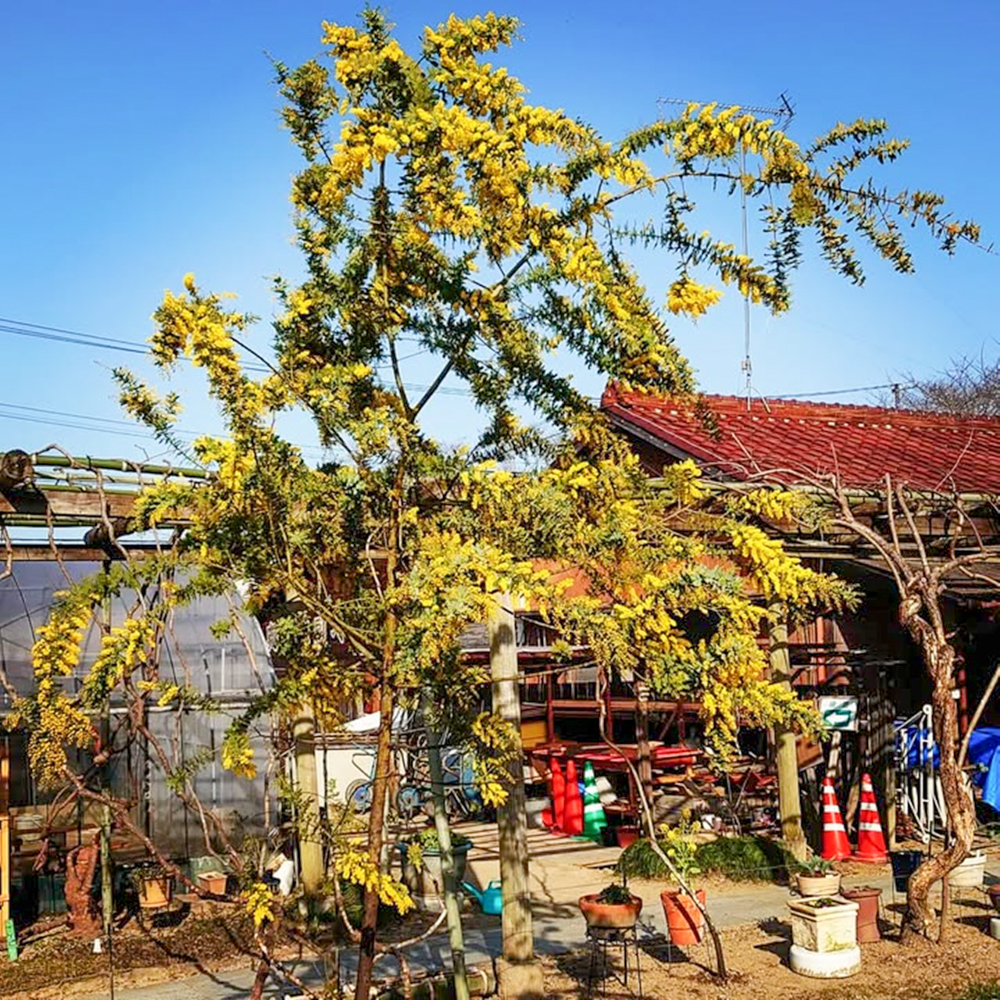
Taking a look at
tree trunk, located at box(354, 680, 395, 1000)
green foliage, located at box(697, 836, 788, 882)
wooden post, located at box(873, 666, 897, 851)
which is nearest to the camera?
tree trunk, located at box(354, 680, 395, 1000)

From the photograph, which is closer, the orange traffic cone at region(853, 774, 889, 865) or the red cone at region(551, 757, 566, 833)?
the orange traffic cone at region(853, 774, 889, 865)

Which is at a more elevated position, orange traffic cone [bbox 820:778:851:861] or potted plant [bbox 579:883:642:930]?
potted plant [bbox 579:883:642:930]

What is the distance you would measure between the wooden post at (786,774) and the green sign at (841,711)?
51cm

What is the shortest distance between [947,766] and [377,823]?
5.30m

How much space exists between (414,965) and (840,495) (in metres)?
4.37

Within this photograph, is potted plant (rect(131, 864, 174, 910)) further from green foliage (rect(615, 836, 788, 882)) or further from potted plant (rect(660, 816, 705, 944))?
potted plant (rect(660, 816, 705, 944))

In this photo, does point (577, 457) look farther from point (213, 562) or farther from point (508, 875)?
point (508, 875)

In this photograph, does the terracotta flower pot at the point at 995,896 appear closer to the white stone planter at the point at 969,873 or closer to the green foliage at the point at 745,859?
the white stone planter at the point at 969,873

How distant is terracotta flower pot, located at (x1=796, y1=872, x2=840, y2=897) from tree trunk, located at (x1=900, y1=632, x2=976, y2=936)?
626mm

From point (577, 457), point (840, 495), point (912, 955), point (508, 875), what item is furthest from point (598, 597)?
point (912, 955)

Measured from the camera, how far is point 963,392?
124 ft

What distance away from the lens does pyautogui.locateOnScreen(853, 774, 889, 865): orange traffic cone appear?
11781 mm

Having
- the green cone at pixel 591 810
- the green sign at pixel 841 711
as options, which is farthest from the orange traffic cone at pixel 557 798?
the green sign at pixel 841 711

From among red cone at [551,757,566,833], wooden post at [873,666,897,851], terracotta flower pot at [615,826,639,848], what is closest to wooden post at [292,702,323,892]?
terracotta flower pot at [615,826,639,848]
